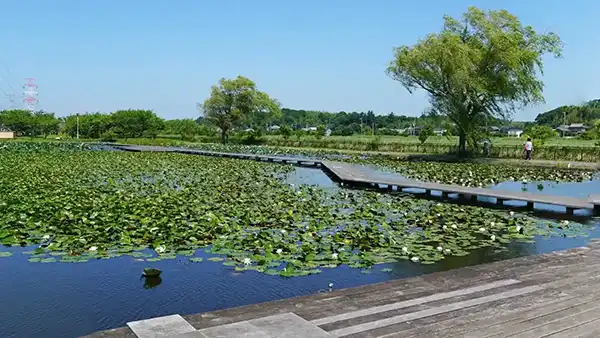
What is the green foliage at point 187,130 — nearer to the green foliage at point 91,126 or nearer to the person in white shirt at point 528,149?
the green foliage at point 91,126

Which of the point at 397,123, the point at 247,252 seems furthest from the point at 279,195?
the point at 397,123

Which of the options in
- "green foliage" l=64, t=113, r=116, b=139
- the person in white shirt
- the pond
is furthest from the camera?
"green foliage" l=64, t=113, r=116, b=139

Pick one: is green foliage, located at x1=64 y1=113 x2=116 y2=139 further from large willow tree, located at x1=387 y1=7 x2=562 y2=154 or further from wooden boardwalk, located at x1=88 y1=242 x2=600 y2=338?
wooden boardwalk, located at x1=88 y1=242 x2=600 y2=338

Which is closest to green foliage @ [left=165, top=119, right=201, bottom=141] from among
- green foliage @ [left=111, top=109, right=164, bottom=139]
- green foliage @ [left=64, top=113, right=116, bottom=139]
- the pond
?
green foliage @ [left=111, top=109, right=164, bottom=139]

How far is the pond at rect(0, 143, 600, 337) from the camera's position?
16.2ft

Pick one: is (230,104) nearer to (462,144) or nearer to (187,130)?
(187,130)

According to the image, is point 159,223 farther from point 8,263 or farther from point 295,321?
point 295,321

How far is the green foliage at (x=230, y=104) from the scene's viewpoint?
54.0 metres

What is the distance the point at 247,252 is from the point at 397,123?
99928 mm

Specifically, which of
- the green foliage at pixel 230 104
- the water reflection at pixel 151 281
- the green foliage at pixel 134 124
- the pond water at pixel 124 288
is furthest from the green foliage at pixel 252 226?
the green foliage at pixel 134 124

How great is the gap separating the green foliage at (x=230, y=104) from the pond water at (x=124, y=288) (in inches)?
1895

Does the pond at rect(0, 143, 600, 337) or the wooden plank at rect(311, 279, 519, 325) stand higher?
the wooden plank at rect(311, 279, 519, 325)

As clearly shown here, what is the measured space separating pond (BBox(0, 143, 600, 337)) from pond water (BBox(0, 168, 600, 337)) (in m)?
0.01

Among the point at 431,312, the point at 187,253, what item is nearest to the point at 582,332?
the point at 431,312
